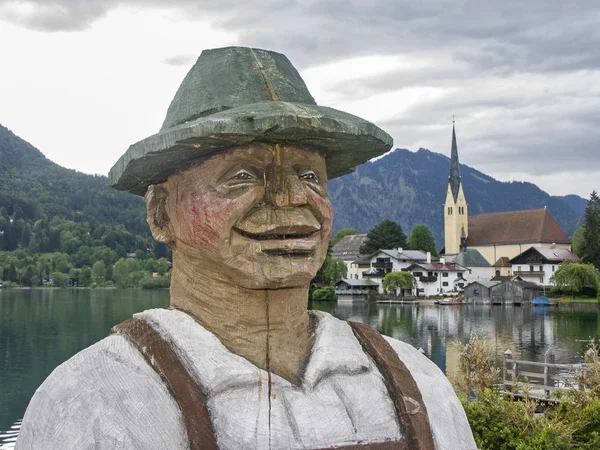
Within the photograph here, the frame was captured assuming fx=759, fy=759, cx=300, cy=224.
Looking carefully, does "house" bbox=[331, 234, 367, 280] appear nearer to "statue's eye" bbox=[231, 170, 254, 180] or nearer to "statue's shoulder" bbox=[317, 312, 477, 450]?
"statue's shoulder" bbox=[317, 312, 477, 450]

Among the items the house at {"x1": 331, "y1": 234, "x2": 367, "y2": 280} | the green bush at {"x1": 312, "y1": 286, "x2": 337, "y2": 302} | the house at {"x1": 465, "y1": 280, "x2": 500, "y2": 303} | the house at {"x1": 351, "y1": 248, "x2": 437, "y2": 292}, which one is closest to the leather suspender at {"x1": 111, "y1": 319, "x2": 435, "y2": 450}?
the green bush at {"x1": 312, "y1": 286, "x2": 337, "y2": 302}

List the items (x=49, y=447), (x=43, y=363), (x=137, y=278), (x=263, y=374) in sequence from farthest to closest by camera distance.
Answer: (x=137, y=278) < (x=43, y=363) < (x=263, y=374) < (x=49, y=447)

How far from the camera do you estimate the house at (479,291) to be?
66.0m

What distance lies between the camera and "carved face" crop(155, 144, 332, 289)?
2750mm

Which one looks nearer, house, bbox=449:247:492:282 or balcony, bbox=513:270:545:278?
balcony, bbox=513:270:545:278

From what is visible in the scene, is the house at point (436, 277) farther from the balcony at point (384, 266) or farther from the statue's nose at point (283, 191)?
the statue's nose at point (283, 191)

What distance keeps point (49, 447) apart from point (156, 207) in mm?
1021

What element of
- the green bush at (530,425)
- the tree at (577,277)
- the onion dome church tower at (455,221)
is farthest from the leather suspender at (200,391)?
the onion dome church tower at (455,221)

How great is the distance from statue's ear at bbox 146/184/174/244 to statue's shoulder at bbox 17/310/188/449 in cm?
55

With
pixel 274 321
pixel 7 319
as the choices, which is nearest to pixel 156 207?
pixel 274 321

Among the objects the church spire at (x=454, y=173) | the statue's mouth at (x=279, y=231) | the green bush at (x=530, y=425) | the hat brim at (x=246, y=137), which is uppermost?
the church spire at (x=454, y=173)

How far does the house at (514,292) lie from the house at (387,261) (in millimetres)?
7727

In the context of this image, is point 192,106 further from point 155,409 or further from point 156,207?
point 155,409

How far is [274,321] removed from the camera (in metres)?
2.92
